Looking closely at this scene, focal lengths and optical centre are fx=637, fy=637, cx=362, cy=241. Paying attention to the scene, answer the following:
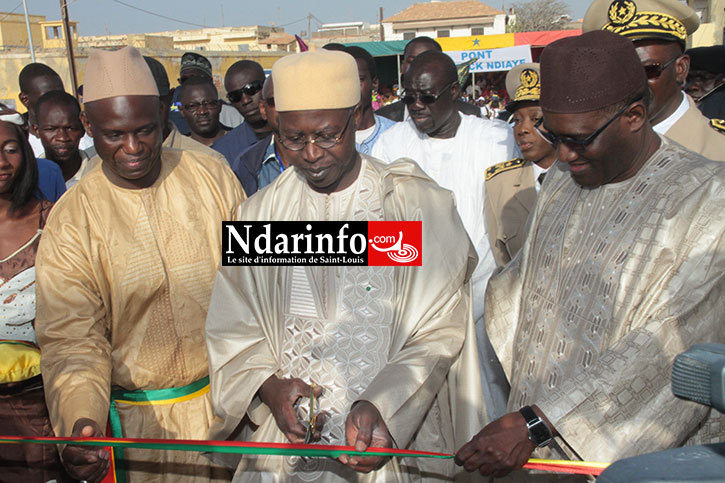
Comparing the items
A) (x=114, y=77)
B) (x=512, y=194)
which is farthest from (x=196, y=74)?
(x=114, y=77)

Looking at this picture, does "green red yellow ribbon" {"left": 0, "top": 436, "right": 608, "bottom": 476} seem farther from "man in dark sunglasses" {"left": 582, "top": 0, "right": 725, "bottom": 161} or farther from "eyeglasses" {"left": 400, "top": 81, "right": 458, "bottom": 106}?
"eyeglasses" {"left": 400, "top": 81, "right": 458, "bottom": 106}

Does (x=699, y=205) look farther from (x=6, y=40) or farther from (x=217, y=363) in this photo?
(x=6, y=40)

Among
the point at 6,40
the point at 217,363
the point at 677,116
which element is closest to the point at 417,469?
the point at 217,363

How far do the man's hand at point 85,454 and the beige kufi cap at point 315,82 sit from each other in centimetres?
149

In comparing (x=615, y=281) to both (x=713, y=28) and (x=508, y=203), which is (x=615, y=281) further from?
(x=713, y=28)

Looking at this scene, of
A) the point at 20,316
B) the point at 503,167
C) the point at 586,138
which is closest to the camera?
the point at 586,138

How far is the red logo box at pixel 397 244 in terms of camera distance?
2.68 m

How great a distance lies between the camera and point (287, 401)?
2.49 metres

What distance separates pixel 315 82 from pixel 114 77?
3.24 ft

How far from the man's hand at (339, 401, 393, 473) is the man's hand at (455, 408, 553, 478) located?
0.29 m

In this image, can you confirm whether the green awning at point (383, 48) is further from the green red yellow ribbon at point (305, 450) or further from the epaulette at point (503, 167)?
the green red yellow ribbon at point (305, 450)

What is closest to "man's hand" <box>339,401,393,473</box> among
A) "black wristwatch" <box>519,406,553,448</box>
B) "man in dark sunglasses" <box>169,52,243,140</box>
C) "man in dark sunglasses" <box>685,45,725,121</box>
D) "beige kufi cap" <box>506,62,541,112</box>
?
"black wristwatch" <box>519,406,553,448</box>

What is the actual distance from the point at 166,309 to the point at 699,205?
2305 mm

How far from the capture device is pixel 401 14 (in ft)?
189
